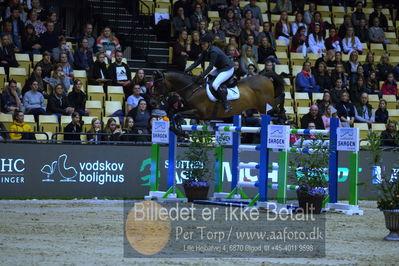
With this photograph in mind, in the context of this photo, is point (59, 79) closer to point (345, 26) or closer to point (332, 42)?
point (332, 42)

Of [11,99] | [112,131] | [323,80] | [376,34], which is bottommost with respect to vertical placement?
[112,131]

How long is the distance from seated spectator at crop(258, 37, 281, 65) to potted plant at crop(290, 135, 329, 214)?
8006 millimetres

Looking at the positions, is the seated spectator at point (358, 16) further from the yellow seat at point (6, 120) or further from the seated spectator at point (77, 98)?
the yellow seat at point (6, 120)

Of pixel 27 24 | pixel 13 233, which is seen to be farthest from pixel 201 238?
pixel 27 24

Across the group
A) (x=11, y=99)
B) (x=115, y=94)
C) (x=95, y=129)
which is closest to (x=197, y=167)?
(x=95, y=129)

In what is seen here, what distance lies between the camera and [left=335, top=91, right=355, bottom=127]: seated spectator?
1997cm

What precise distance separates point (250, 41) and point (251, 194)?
17.8 ft

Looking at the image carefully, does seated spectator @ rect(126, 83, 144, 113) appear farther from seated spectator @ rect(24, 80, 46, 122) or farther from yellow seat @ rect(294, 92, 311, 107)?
yellow seat @ rect(294, 92, 311, 107)

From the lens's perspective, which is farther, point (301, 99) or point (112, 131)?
point (301, 99)

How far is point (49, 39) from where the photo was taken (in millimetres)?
19125

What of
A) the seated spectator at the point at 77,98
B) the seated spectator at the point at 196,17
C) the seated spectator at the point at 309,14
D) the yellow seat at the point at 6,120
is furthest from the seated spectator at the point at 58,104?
the seated spectator at the point at 309,14

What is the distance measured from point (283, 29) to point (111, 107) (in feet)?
22.5

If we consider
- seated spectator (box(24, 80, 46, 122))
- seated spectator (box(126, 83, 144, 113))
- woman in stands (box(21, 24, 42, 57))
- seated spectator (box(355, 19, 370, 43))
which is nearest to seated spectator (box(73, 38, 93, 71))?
woman in stands (box(21, 24, 42, 57))

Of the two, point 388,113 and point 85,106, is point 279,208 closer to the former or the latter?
point 85,106
